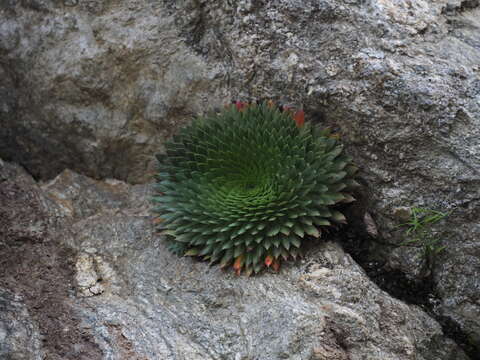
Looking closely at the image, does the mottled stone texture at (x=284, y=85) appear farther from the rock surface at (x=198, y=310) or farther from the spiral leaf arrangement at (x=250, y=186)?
the rock surface at (x=198, y=310)

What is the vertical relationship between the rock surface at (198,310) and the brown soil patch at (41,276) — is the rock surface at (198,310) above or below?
above

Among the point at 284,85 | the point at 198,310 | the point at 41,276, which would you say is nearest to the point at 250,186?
the point at 284,85

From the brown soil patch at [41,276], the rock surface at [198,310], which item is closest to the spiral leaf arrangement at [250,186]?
the rock surface at [198,310]

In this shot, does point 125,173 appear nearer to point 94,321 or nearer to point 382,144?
point 94,321

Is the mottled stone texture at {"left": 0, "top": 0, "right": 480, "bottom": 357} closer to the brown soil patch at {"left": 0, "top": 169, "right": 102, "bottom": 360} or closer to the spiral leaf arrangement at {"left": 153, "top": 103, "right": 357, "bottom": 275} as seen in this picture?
the spiral leaf arrangement at {"left": 153, "top": 103, "right": 357, "bottom": 275}

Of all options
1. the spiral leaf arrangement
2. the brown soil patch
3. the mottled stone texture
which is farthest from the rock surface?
the mottled stone texture

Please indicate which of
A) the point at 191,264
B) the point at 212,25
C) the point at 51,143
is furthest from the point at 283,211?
the point at 51,143
